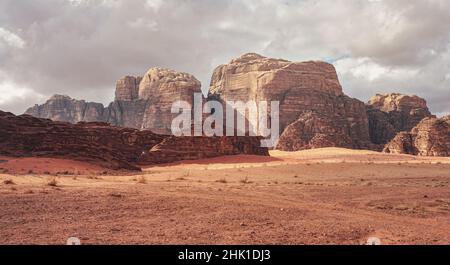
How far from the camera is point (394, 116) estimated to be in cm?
8862

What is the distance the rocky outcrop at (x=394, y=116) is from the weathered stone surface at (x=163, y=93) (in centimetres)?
3700

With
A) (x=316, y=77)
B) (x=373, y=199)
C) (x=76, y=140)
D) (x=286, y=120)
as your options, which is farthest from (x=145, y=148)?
(x=316, y=77)

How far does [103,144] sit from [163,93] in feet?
174

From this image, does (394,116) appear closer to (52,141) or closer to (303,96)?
(303,96)

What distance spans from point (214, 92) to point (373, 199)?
91.8 metres

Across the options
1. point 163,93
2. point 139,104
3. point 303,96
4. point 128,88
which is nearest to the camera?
point 303,96

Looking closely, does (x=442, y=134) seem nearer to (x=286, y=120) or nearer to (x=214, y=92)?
(x=286, y=120)

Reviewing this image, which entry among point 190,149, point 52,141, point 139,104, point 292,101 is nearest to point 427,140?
point 292,101

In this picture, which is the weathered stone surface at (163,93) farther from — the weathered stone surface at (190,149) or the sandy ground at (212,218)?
the sandy ground at (212,218)

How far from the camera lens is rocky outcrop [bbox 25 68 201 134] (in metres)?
89.1

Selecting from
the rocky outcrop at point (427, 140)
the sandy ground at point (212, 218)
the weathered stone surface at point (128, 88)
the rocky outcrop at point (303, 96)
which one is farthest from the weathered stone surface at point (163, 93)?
the sandy ground at point (212, 218)

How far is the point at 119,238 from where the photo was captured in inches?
258

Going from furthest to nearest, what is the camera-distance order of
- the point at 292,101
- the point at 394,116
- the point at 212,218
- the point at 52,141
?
the point at 394,116
the point at 292,101
the point at 52,141
the point at 212,218

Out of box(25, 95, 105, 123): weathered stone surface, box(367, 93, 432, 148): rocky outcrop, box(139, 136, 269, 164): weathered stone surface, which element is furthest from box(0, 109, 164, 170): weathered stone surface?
box(25, 95, 105, 123): weathered stone surface
